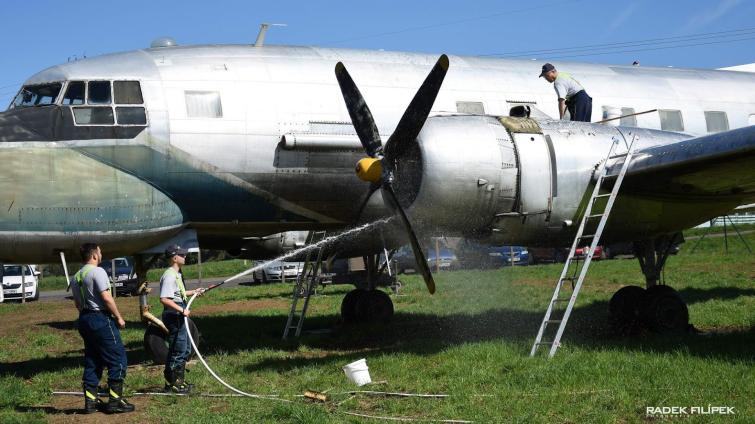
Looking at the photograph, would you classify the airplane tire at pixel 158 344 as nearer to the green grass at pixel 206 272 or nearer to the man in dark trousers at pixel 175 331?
the man in dark trousers at pixel 175 331

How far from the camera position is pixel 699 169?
10.6 metres

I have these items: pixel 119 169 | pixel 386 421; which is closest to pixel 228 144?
pixel 119 169

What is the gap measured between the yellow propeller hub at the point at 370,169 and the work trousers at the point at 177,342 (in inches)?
111

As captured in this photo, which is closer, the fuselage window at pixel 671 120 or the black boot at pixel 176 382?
the black boot at pixel 176 382

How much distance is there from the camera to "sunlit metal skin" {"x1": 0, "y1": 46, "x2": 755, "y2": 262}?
1059 centimetres

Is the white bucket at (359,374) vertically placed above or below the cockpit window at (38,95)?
below

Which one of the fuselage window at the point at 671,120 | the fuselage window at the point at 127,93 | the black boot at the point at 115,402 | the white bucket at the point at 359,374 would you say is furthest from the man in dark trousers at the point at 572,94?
→ the black boot at the point at 115,402

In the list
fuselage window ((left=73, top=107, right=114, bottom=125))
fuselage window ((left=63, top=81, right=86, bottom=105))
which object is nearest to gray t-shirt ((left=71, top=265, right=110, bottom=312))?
fuselage window ((left=73, top=107, right=114, bottom=125))

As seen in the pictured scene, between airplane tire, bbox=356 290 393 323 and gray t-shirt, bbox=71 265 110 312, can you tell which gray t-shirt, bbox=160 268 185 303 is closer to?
gray t-shirt, bbox=71 265 110 312

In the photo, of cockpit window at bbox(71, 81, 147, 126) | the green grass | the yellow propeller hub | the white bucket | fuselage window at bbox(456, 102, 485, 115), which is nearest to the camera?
the white bucket

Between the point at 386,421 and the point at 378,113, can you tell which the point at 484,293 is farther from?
the point at 386,421

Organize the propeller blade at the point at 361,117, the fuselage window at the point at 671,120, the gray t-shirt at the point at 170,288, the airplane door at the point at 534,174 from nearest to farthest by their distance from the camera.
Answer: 1. the gray t-shirt at the point at 170,288
2. the airplane door at the point at 534,174
3. the propeller blade at the point at 361,117
4. the fuselage window at the point at 671,120

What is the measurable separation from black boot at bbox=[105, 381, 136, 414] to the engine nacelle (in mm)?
4026

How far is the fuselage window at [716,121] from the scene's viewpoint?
15.2 m
